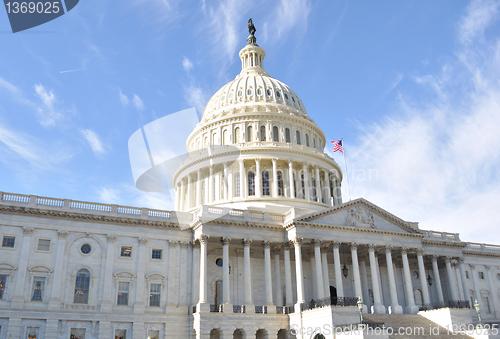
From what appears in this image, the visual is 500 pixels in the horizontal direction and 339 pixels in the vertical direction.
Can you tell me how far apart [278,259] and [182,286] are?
10.5 m

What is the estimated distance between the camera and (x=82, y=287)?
3975cm

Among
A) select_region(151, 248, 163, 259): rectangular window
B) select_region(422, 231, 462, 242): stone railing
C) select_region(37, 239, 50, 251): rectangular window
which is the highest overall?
select_region(422, 231, 462, 242): stone railing

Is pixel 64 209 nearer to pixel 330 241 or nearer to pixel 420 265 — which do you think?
pixel 330 241

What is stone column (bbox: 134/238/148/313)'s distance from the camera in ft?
133

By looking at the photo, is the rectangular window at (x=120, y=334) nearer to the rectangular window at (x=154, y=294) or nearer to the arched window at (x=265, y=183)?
the rectangular window at (x=154, y=294)

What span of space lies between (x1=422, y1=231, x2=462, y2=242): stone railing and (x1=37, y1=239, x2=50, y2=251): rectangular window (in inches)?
1628

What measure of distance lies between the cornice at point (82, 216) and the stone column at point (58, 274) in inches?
68.0

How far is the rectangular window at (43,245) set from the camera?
39.6m

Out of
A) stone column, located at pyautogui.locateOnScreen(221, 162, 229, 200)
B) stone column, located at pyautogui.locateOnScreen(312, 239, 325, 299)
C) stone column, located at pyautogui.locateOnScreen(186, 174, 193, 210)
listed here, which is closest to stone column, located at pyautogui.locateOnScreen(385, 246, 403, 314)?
stone column, located at pyautogui.locateOnScreen(312, 239, 325, 299)

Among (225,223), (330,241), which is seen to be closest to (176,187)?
(225,223)

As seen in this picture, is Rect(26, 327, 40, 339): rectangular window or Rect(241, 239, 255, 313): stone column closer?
Rect(26, 327, 40, 339): rectangular window

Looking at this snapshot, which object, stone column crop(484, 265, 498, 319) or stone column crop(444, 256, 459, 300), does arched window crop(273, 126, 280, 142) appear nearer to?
stone column crop(444, 256, 459, 300)

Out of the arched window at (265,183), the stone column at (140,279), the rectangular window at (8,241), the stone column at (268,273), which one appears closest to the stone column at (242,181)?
the arched window at (265,183)

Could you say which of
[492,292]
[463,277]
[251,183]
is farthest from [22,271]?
[492,292]
